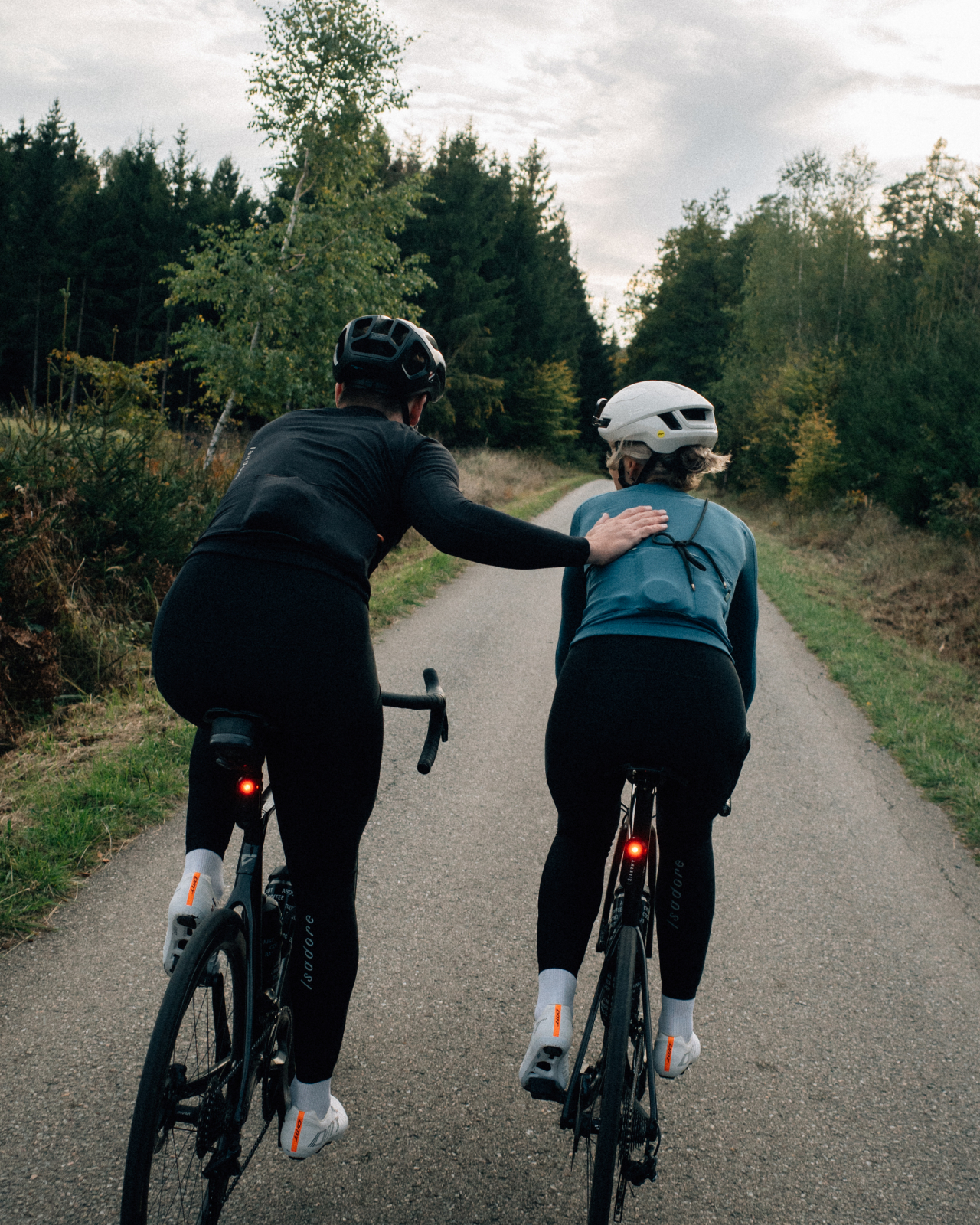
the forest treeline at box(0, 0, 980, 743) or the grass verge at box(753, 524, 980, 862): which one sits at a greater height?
the forest treeline at box(0, 0, 980, 743)

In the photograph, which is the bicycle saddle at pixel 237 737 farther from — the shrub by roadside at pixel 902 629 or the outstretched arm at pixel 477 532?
the shrub by roadside at pixel 902 629

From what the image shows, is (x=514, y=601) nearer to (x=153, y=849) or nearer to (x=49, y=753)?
(x=49, y=753)

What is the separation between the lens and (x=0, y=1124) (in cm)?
208

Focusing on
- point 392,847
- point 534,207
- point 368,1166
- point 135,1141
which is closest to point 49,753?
point 392,847

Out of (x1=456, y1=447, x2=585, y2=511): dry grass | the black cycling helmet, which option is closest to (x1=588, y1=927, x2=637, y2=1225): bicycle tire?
the black cycling helmet

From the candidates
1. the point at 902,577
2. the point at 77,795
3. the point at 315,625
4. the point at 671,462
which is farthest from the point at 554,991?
the point at 902,577

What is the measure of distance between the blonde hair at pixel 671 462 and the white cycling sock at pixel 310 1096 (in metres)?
1.74

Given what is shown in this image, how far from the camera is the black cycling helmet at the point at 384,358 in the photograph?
202 cm

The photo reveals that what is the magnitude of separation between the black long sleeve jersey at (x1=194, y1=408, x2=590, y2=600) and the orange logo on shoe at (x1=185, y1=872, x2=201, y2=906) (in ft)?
2.49

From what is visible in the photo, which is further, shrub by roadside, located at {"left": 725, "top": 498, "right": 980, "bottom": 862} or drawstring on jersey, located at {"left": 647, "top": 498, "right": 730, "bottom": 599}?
shrub by roadside, located at {"left": 725, "top": 498, "right": 980, "bottom": 862}

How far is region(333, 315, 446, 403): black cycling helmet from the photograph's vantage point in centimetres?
202

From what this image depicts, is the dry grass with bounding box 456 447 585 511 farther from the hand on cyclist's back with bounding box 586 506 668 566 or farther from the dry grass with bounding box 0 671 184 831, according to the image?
the hand on cyclist's back with bounding box 586 506 668 566

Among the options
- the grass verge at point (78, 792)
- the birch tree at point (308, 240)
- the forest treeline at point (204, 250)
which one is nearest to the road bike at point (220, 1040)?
the grass verge at point (78, 792)

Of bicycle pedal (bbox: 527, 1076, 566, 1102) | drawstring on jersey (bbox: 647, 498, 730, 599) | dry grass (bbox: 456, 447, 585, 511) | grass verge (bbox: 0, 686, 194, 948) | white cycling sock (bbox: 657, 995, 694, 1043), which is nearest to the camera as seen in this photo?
bicycle pedal (bbox: 527, 1076, 566, 1102)
